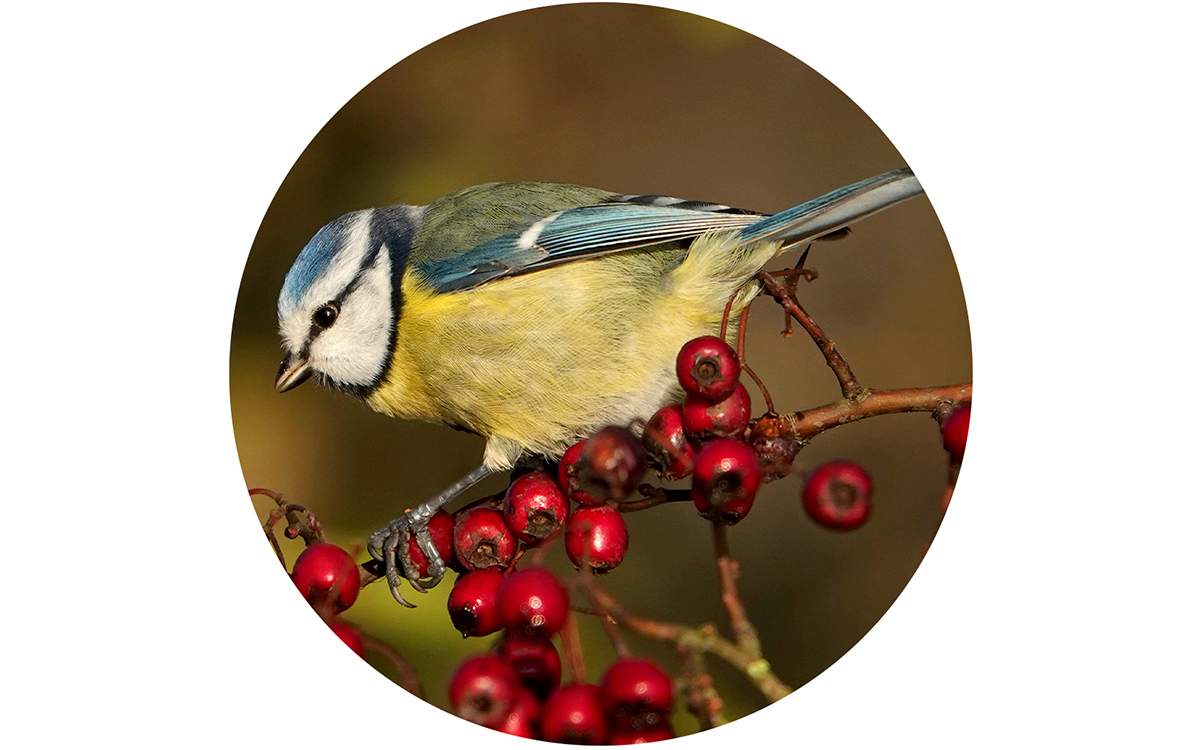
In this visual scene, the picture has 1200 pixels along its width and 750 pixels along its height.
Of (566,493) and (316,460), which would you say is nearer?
(566,493)

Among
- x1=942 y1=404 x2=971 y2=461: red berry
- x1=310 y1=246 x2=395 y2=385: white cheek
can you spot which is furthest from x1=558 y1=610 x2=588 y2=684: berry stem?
x1=310 y1=246 x2=395 y2=385: white cheek

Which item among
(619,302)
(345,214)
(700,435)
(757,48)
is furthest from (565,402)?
(757,48)

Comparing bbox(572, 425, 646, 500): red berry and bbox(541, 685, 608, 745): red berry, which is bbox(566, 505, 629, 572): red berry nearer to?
bbox(572, 425, 646, 500): red berry

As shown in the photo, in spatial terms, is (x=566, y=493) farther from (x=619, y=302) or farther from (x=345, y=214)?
(x=345, y=214)

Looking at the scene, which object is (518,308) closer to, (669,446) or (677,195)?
(677,195)

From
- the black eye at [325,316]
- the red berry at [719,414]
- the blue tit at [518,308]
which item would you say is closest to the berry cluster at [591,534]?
the red berry at [719,414]

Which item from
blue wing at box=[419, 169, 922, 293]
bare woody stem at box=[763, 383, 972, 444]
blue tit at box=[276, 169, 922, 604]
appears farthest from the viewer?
blue tit at box=[276, 169, 922, 604]
